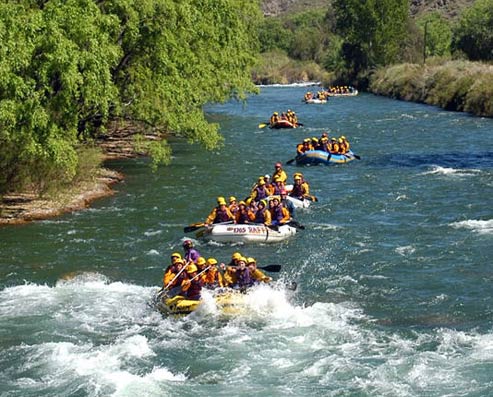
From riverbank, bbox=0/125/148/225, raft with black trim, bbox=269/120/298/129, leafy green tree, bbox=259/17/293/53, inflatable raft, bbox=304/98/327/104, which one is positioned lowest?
inflatable raft, bbox=304/98/327/104

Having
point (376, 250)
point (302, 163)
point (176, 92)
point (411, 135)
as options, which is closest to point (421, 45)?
point (411, 135)

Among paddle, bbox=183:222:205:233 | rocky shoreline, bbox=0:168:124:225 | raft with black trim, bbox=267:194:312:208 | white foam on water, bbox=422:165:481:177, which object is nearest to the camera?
paddle, bbox=183:222:205:233

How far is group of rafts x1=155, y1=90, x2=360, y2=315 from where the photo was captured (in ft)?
57.7

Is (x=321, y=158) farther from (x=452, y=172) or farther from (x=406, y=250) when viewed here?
(x=406, y=250)

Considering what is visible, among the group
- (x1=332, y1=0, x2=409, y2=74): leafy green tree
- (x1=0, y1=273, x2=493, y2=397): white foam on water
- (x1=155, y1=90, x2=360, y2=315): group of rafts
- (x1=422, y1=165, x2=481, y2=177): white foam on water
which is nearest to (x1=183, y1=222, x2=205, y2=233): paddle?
(x1=155, y1=90, x2=360, y2=315): group of rafts

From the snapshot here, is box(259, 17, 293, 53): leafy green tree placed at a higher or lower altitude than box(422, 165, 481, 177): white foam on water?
higher

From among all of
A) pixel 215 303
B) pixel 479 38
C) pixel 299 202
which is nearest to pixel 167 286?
pixel 215 303

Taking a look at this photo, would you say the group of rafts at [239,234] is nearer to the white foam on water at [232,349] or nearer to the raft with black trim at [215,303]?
the raft with black trim at [215,303]

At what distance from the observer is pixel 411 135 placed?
45.7 meters

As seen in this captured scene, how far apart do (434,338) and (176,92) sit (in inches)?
674

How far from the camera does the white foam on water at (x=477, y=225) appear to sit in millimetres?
23141

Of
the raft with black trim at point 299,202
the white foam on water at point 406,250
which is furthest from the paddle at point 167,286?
the raft with black trim at point 299,202

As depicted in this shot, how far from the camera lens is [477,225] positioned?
23719 millimetres

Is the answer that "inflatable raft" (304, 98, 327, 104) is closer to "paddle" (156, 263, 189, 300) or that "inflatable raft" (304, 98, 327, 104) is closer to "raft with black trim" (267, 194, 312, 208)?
"raft with black trim" (267, 194, 312, 208)
